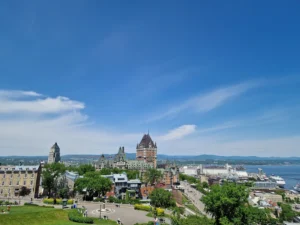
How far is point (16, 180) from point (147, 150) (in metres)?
104

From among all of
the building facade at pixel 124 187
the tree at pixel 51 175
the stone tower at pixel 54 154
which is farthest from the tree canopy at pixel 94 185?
the stone tower at pixel 54 154

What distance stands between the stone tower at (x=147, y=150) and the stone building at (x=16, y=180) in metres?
98.4

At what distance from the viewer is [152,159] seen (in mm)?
167250

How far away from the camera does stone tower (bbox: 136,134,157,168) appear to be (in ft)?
551

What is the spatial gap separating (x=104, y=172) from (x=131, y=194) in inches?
1212

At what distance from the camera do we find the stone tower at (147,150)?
16788 cm

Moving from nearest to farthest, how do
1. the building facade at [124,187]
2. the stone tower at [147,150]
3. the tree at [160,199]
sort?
the tree at [160,199]
the building facade at [124,187]
the stone tower at [147,150]

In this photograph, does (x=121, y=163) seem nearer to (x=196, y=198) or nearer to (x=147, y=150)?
(x=147, y=150)

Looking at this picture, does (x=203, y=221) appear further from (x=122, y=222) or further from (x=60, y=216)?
(x=60, y=216)

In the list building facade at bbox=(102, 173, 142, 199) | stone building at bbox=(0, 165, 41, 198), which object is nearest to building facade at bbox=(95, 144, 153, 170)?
building facade at bbox=(102, 173, 142, 199)

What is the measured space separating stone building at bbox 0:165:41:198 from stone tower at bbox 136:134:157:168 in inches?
3875

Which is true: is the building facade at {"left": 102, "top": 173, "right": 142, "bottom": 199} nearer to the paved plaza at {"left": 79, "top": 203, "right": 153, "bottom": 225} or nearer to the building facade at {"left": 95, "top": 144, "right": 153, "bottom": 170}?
the paved plaza at {"left": 79, "top": 203, "right": 153, "bottom": 225}

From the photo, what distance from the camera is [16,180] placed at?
7531cm

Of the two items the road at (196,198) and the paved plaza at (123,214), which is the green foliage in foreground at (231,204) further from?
the road at (196,198)
